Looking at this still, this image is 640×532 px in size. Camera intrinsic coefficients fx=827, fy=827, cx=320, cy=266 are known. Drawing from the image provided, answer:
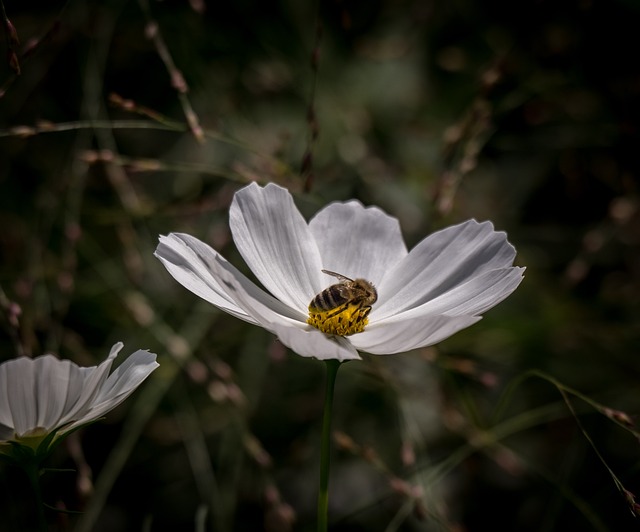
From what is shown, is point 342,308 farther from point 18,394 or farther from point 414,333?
point 18,394

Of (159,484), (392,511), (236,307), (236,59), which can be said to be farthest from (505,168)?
(236,307)

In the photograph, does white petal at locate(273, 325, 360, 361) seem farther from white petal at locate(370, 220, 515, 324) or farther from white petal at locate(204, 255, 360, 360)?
white petal at locate(370, 220, 515, 324)

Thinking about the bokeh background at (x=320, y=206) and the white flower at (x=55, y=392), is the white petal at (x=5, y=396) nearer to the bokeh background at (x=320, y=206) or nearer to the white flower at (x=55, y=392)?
the white flower at (x=55, y=392)

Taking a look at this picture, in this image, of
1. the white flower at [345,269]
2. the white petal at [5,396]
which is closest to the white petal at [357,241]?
the white flower at [345,269]

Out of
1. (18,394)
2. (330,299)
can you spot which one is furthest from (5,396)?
(330,299)

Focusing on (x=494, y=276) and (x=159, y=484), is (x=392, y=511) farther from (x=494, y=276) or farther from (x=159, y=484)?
(x=494, y=276)

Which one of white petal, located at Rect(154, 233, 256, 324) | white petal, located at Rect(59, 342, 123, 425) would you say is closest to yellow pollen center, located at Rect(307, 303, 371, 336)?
white petal, located at Rect(154, 233, 256, 324)

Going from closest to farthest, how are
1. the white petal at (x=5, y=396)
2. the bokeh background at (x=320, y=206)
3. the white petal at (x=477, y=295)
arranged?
the white petal at (x=5, y=396)
the white petal at (x=477, y=295)
the bokeh background at (x=320, y=206)

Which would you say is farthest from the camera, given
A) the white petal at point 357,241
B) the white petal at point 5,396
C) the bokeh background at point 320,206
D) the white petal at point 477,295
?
the bokeh background at point 320,206
